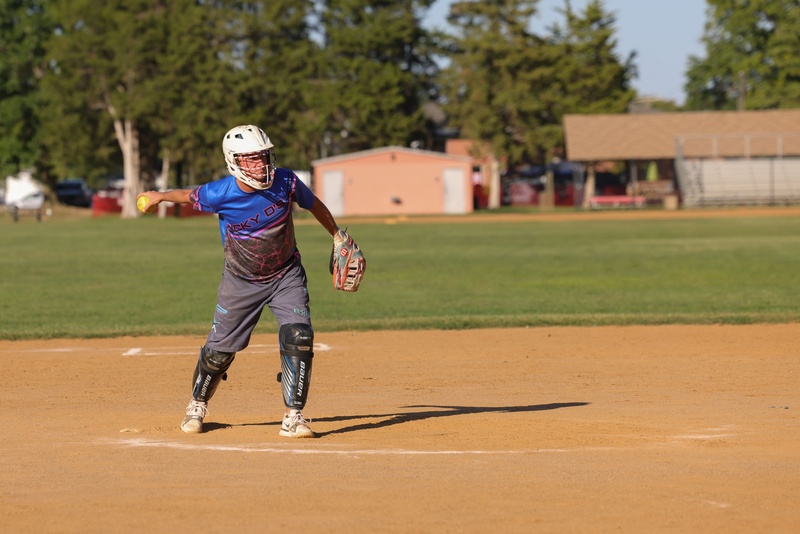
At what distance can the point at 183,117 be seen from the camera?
74.2 meters

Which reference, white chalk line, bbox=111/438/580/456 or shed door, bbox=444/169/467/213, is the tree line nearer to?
shed door, bbox=444/169/467/213

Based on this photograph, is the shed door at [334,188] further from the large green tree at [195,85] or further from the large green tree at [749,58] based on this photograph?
the large green tree at [749,58]

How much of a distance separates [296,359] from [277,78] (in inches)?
2738

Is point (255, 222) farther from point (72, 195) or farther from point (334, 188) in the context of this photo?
point (72, 195)

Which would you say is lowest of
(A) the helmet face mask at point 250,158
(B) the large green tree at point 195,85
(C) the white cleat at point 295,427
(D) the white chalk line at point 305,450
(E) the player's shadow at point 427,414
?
(E) the player's shadow at point 427,414

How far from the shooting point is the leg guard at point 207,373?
8.78m

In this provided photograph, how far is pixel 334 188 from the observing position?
69.8 metres

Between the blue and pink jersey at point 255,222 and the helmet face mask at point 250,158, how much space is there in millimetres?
98

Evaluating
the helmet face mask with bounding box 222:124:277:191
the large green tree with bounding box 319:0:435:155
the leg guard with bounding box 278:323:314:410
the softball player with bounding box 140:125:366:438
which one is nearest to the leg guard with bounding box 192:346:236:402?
the softball player with bounding box 140:125:366:438

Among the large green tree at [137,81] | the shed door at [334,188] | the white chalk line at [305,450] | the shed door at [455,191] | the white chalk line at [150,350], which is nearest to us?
the white chalk line at [305,450]

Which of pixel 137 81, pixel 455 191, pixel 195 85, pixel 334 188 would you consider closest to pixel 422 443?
pixel 455 191

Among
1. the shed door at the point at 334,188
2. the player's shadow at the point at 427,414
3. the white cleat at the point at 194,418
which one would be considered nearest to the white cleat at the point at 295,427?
the player's shadow at the point at 427,414

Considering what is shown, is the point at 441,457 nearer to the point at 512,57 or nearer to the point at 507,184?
the point at 512,57

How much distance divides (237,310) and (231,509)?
253 centimetres
